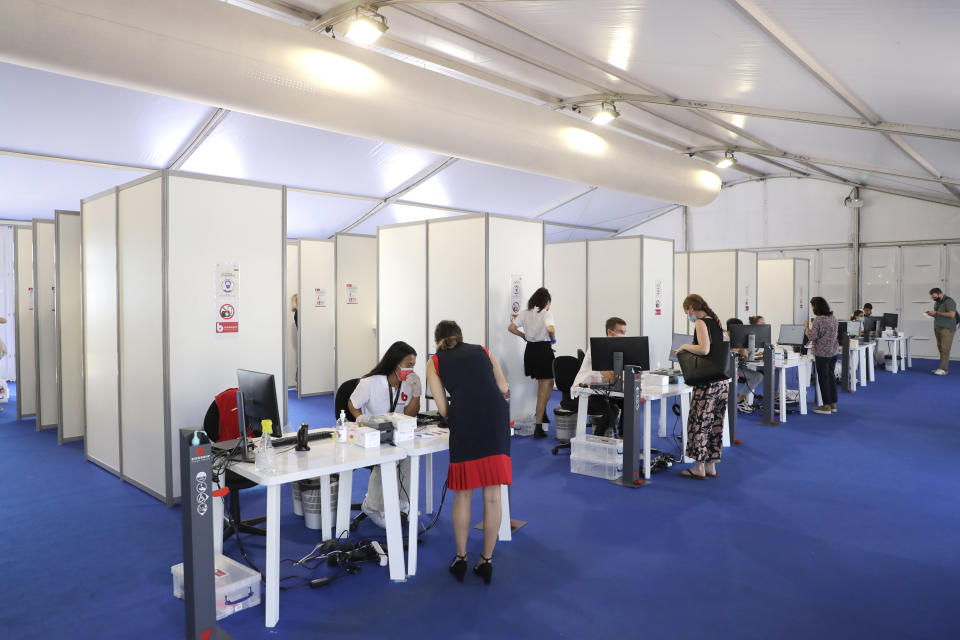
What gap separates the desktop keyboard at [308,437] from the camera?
→ 139 inches

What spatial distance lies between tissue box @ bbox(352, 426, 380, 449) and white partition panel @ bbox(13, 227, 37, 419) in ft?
19.8

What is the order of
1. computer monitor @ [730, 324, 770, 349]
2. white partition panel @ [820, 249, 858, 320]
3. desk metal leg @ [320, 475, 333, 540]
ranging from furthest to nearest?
white partition panel @ [820, 249, 858, 320] → computer monitor @ [730, 324, 770, 349] → desk metal leg @ [320, 475, 333, 540]

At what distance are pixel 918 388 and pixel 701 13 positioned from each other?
8.53m

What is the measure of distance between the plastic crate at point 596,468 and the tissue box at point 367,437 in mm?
2434

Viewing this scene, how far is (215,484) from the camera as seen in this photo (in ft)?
10.1

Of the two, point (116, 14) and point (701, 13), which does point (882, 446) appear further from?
point (116, 14)

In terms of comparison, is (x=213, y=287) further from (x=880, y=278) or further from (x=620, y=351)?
(x=880, y=278)

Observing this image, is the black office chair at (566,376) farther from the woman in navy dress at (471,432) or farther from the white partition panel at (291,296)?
the white partition panel at (291,296)

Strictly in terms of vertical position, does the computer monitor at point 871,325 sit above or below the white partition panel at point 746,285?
below

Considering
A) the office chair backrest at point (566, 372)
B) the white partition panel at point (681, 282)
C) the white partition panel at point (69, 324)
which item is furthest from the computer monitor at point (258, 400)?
the white partition panel at point (681, 282)

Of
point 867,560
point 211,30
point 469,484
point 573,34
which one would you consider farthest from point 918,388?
point 211,30

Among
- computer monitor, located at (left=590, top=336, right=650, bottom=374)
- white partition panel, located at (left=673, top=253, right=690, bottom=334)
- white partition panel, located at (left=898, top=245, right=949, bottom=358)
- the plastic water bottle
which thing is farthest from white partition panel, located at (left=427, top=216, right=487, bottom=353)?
white partition panel, located at (left=898, top=245, right=949, bottom=358)

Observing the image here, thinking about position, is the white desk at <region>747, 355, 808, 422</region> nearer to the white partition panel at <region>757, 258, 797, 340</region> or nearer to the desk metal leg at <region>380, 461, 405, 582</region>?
the white partition panel at <region>757, 258, 797, 340</region>

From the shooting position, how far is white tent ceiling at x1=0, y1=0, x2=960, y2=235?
4.03 m
